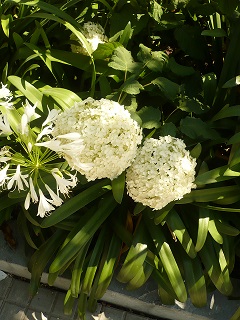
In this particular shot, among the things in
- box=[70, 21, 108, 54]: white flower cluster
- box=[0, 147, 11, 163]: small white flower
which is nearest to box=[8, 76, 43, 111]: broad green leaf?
box=[70, 21, 108, 54]: white flower cluster

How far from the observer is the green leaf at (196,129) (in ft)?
6.12

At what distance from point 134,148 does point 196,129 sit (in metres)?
0.38

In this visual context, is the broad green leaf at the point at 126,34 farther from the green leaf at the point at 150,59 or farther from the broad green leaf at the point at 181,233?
the broad green leaf at the point at 181,233

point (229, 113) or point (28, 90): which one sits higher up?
point (229, 113)

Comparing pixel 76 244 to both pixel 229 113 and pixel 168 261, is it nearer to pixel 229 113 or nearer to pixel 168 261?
pixel 168 261

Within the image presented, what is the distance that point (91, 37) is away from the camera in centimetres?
209

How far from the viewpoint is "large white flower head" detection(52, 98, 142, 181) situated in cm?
153

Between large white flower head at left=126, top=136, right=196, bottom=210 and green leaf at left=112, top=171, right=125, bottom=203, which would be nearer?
large white flower head at left=126, top=136, right=196, bottom=210

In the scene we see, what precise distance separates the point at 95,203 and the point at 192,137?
0.52 m

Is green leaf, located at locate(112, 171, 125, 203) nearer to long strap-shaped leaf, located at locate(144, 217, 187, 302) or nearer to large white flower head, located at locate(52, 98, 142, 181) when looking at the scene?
large white flower head, located at locate(52, 98, 142, 181)

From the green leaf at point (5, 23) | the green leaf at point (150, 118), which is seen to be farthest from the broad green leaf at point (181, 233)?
the green leaf at point (5, 23)

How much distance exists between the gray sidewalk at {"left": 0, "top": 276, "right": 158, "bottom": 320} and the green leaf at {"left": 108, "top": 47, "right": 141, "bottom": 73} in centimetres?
117

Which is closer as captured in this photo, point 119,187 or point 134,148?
point 134,148

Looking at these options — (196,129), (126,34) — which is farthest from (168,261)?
(126,34)
